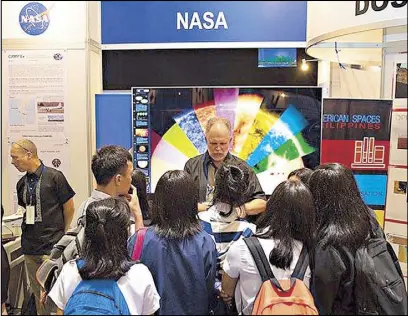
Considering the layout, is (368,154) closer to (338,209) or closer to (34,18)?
(338,209)

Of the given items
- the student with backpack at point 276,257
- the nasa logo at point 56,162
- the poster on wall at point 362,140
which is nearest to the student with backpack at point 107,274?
the student with backpack at point 276,257

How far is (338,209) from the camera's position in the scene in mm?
1196

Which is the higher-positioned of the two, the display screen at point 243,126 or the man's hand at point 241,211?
the display screen at point 243,126

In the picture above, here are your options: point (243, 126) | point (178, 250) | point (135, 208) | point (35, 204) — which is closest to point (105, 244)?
point (178, 250)

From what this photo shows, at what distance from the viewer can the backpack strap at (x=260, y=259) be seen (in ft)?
3.44

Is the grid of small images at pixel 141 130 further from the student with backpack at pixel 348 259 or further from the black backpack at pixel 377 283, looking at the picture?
the black backpack at pixel 377 283

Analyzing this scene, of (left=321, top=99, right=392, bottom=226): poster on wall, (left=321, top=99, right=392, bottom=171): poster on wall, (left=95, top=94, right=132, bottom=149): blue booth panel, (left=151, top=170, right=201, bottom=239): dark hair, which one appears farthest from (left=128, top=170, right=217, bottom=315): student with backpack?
(left=95, top=94, right=132, bottom=149): blue booth panel

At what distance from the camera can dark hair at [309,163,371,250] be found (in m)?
1.16

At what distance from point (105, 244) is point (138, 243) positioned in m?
0.12

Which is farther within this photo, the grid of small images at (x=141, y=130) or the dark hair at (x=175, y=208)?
the grid of small images at (x=141, y=130)

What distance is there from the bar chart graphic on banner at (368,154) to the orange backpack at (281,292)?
2.08 ft

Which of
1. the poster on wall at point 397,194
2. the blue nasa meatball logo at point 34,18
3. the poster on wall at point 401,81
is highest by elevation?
the blue nasa meatball logo at point 34,18

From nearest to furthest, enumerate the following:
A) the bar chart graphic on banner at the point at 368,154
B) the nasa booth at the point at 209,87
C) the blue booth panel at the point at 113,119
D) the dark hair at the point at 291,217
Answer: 1. the dark hair at the point at 291,217
2. the nasa booth at the point at 209,87
3. the bar chart graphic on banner at the point at 368,154
4. the blue booth panel at the point at 113,119

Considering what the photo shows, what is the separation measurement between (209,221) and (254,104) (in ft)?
3.56
